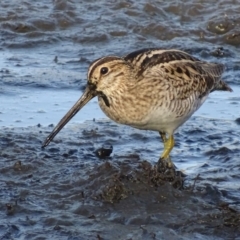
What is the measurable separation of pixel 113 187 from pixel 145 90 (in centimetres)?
89

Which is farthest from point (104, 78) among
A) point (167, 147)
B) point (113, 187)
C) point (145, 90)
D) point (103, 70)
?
point (167, 147)

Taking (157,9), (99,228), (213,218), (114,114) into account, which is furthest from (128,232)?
(157,9)

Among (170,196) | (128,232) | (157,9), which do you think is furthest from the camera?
(157,9)

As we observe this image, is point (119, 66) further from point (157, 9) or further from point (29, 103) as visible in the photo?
point (157, 9)

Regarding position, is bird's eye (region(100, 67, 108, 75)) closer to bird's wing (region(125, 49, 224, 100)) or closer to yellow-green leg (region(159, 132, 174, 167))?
bird's wing (region(125, 49, 224, 100))

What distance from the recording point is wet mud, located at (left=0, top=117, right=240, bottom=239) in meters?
5.93

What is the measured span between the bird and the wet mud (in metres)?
0.33

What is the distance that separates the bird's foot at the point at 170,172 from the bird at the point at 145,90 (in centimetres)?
2

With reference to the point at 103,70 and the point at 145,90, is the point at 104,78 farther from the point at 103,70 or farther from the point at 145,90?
the point at 145,90

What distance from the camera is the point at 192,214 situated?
6199 millimetres

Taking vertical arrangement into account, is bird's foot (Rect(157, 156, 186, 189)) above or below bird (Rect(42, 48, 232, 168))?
below

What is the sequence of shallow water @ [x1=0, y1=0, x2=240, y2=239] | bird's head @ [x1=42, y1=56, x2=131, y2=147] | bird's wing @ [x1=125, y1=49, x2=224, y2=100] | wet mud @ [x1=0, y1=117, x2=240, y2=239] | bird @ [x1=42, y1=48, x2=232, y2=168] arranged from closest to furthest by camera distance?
wet mud @ [x1=0, y1=117, x2=240, y2=239], shallow water @ [x1=0, y1=0, x2=240, y2=239], bird's head @ [x1=42, y1=56, x2=131, y2=147], bird @ [x1=42, y1=48, x2=232, y2=168], bird's wing @ [x1=125, y1=49, x2=224, y2=100]

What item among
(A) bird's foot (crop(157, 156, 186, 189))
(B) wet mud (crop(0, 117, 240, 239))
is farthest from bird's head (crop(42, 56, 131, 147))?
(A) bird's foot (crop(157, 156, 186, 189))

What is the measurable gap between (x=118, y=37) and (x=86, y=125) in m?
2.65
